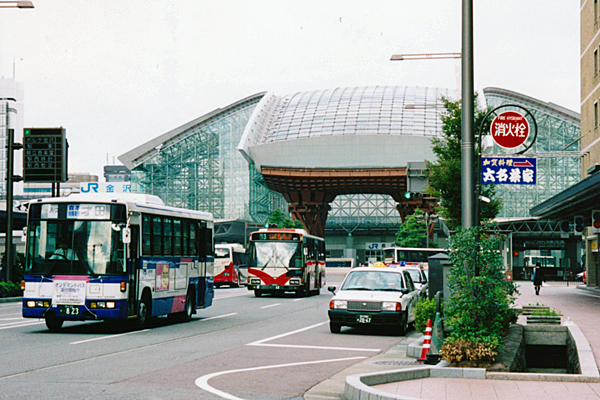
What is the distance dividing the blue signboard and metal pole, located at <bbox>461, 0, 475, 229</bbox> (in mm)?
3459

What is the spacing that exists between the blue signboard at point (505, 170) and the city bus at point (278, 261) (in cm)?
1963

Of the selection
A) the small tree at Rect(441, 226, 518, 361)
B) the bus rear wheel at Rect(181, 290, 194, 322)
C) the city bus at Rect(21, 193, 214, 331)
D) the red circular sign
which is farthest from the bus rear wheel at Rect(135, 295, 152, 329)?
the red circular sign

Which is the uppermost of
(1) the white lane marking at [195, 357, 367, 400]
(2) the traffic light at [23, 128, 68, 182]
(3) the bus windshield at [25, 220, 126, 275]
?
(2) the traffic light at [23, 128, 68, 182]

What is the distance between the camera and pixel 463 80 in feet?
40.1

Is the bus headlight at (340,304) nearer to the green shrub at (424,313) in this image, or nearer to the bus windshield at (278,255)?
the green shrub at (424,313)

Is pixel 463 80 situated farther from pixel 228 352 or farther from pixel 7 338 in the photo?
pixel 7 338

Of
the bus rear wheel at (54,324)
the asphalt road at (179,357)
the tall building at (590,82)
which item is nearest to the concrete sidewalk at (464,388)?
the asphalt road at (179,357)

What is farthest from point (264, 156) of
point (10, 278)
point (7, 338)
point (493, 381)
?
point (493, 381)

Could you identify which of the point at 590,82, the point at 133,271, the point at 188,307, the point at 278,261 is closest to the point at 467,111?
the point at 133,271

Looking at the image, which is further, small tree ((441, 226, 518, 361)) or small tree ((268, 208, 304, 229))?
small tree ((268, 208, 304, 229))

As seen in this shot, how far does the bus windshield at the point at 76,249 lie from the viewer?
1664 cm

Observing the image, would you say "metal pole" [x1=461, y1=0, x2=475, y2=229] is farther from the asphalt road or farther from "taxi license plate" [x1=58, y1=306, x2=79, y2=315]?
"taxi license plate" [x1=58, y1=306, x2=79, y2=315]

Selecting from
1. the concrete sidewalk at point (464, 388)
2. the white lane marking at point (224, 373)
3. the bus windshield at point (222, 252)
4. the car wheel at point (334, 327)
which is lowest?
the car wheel at point (334, 327)

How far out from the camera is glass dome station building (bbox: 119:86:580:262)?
99.0 m
